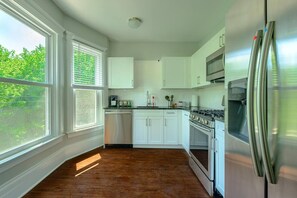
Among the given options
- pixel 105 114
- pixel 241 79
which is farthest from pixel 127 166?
pixel 241 79

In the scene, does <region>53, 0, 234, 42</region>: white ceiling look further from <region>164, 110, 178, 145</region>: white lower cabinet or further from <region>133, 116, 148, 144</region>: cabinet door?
<region>133, 116, 148, 144</region>: cabinet door

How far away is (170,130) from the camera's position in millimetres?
4059

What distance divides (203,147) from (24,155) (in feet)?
7.41

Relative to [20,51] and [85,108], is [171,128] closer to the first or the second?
[85,108]

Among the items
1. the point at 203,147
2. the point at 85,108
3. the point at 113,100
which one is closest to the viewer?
the point at 203,147

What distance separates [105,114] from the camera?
161 inches

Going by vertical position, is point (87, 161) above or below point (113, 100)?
below

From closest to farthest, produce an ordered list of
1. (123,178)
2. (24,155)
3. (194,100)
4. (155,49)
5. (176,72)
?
(24,155)
(123,178)
(176,72)
(194,100)
(155,49)

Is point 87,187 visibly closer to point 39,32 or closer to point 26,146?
point 26,146

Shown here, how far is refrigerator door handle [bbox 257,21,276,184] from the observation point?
0.76 meters

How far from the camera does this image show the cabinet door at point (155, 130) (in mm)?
4062

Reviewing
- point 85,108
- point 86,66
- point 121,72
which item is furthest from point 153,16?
point 85,108

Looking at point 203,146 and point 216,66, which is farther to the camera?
point 216,66

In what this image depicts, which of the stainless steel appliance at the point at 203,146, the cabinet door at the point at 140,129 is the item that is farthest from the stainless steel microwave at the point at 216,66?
the cabinet door at the point at 140,129
